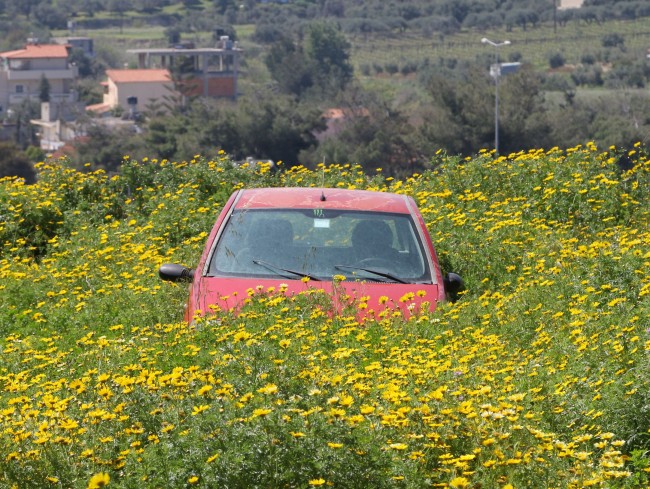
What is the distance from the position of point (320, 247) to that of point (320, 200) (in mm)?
533

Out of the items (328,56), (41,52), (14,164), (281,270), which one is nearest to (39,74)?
(41,52)

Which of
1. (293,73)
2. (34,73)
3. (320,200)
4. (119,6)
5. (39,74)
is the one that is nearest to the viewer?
(320,200)

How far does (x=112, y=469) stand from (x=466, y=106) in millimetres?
51270

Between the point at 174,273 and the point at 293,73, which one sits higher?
the point at 174,273

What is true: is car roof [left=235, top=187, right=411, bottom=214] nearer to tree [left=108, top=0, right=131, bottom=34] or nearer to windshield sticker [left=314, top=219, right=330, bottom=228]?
windshield sticker [left=314, top=219, right=330, bottom=228]

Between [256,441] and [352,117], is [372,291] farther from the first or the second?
[352,117]

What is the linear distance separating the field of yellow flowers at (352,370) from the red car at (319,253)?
0.84 ft

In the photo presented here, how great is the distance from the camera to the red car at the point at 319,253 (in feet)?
23.7

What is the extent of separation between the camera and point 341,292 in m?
7.08

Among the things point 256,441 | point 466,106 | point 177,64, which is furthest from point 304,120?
point 256,441

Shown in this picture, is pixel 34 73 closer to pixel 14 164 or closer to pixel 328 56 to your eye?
pixel 328 56

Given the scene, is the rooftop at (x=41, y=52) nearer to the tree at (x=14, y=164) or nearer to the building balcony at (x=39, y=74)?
the building balcony at (x=39, y=74)

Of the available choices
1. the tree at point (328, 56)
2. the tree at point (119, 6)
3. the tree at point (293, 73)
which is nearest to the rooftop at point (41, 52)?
the tree at point (293, 73)

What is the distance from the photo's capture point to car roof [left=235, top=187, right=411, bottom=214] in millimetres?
8031
